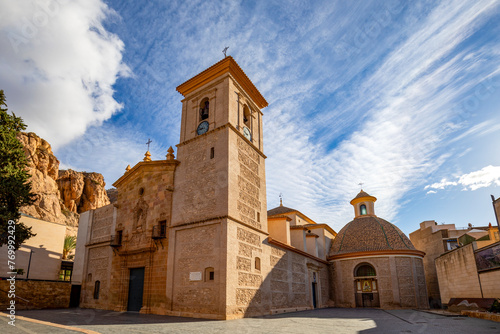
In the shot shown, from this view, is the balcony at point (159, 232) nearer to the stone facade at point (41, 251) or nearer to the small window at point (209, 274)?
the small window at point (209, 274)

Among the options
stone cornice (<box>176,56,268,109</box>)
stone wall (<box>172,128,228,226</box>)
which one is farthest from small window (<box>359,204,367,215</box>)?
stone wall (<box>172,128,228,226</box>)

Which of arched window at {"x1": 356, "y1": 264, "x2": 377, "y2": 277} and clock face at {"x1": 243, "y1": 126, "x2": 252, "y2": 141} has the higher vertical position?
clock face at {"x1": 243, "y1": 126, "x2": 252, "y2": 141}

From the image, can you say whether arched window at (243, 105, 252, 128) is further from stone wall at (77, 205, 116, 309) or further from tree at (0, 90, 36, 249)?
tree at (0, 90, 36, 249)

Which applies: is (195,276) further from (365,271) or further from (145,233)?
(365,271)

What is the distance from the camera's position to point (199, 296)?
1479 centimetres

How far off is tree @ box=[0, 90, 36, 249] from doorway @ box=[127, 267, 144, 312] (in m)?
6.02

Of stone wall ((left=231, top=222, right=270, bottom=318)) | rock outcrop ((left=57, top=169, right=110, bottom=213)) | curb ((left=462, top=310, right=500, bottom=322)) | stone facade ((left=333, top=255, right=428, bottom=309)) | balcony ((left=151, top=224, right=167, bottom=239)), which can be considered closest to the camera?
curb ((left=462, top=310, right=500, bottom=322))

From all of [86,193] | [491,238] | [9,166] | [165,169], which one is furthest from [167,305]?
[86,193]

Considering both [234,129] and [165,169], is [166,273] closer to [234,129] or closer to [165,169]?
[165,169]

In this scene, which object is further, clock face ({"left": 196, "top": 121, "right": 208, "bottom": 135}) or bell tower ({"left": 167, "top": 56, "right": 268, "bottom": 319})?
clock face ({"left": 196, "top": 121, "right": 208, "bottom": 135})

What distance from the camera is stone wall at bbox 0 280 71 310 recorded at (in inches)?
623

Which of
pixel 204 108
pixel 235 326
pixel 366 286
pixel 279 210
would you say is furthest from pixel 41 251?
pixel 366 286

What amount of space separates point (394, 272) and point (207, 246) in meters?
18.0

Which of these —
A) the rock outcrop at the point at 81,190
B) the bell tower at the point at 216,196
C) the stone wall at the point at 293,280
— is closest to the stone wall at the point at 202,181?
the bell tower at the point at 216,196
